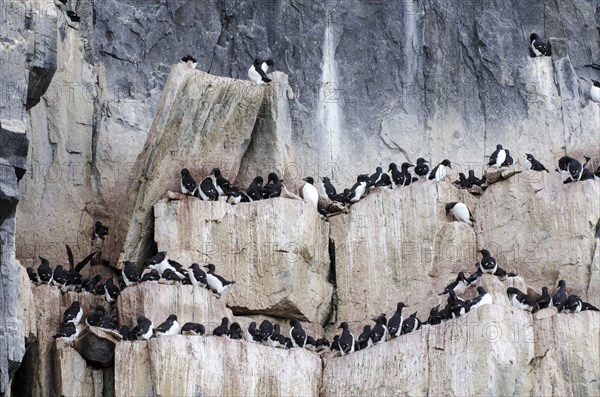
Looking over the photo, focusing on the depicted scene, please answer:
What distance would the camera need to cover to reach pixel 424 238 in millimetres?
32281

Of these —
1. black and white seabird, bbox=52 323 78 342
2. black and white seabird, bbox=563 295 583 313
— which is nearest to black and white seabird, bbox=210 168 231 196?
black and white seabird, bbox=52 323 78 342

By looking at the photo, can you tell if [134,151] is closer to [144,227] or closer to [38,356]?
[144,227]

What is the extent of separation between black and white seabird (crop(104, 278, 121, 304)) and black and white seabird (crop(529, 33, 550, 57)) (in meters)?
9.98

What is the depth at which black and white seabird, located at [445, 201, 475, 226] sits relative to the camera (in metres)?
32.1

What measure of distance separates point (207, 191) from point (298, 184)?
240 cm

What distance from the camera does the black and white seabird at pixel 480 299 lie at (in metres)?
29.3

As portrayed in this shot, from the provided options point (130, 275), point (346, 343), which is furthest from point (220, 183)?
point (346, 343)

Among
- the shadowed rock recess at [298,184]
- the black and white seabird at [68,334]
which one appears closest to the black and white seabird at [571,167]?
the shadowed rock recess at [298,184]

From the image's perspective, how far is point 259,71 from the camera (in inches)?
1323

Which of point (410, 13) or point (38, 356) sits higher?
point (410, 13)

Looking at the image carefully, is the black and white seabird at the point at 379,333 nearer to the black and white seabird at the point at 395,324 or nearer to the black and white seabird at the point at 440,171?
the black and white seabird at the point at 395,324

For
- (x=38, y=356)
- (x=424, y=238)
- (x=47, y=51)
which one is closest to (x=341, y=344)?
(x=424, y=238)

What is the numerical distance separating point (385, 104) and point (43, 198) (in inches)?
277

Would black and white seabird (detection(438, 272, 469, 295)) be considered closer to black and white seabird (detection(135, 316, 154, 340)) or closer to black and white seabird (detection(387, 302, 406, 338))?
black and white seabird (detection(387, 302, 406, 338))
